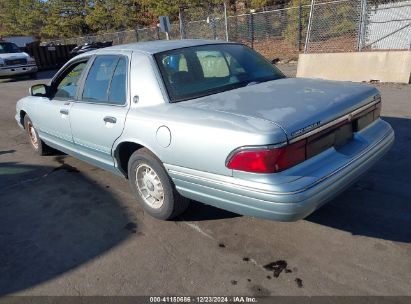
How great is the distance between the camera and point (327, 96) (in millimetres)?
3100

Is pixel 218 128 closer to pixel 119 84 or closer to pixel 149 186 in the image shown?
pixel 149 186

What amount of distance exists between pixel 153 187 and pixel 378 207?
6.83 ft

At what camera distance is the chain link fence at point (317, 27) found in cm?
1202

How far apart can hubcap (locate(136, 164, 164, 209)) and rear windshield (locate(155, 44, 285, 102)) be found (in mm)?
735

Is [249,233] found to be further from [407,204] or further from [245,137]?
[407,204]

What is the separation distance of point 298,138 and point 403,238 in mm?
1295

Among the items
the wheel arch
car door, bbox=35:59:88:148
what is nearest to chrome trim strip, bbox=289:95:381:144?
the wheel arch

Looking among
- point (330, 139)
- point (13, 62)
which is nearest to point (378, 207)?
point (330, 139)

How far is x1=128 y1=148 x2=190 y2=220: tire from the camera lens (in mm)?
3363

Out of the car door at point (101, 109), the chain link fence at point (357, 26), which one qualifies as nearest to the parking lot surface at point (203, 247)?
the car door at point (101, 109)

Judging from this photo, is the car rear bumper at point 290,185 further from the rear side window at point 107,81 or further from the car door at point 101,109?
the rear side window at point 107,81

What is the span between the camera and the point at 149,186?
364 cm

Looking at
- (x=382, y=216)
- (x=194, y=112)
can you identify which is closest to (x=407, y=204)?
(x=382, y=216)

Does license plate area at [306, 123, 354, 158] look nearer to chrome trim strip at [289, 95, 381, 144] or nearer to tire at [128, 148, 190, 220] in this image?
chrome trim strip at [289, 95, 381, 144]
